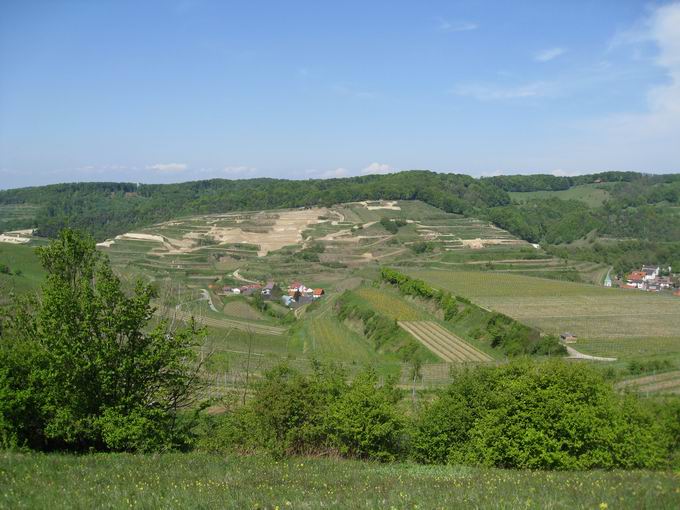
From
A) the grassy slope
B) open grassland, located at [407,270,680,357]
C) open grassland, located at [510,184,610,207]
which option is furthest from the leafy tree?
open grassland, located at [510,184,610,207]

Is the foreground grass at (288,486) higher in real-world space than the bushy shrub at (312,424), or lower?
higher

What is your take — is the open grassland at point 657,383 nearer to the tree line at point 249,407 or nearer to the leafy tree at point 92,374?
the tree line at point 249,407

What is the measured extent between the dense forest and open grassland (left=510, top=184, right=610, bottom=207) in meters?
2.48

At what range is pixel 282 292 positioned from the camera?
77750mm

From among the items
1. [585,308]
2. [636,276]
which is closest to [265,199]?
[636,276]

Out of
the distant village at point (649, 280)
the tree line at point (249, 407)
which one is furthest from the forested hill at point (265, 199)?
the tree line at point (249, 407)

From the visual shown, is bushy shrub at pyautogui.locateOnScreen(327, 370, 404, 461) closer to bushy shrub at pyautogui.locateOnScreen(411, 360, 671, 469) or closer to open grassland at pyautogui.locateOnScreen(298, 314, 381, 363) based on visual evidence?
bushy shrub at pyautogui.locateOnScreen(411, 360, 671, 469)

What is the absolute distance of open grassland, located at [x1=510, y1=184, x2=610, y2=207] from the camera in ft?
571

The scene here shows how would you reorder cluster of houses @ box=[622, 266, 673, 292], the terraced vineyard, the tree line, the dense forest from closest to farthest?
the tree line → the terraced vineyard → cluster of houses @ box=[622, 266, 673, 292] → the dense forest

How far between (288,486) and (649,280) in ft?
315

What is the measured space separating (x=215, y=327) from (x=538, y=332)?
1085 inches

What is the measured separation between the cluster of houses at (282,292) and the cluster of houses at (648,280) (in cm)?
4588

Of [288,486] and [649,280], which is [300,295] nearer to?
[649,280]

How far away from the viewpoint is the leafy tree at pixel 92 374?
15.8 m
